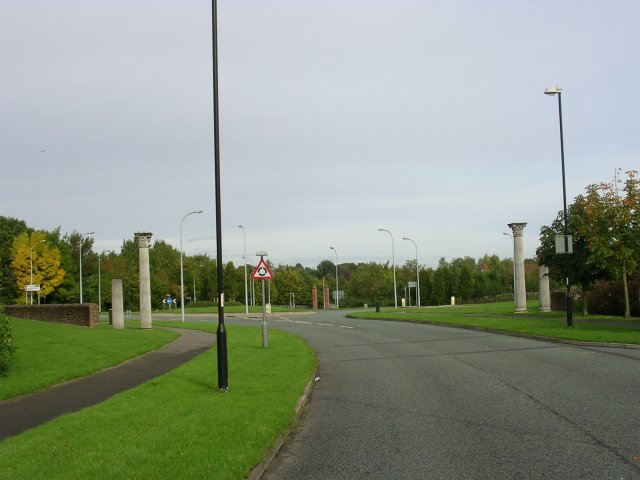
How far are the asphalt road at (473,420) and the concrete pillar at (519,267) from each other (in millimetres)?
24942

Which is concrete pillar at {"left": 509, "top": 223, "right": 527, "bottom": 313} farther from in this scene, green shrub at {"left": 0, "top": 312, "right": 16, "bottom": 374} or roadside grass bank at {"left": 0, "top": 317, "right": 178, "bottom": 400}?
green shrub at {"left": 0, "top": 312, "right": 16, "bottom": 374}

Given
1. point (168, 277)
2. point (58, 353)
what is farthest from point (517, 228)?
point (168, 277)

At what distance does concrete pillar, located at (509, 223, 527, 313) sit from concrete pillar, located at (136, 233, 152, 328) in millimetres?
23950

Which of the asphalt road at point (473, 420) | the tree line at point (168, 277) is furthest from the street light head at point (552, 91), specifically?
the tree line at point (168, 277)

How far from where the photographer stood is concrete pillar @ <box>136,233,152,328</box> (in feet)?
121

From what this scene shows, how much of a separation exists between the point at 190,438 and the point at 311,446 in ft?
4.98

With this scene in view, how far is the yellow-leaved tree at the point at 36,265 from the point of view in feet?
239

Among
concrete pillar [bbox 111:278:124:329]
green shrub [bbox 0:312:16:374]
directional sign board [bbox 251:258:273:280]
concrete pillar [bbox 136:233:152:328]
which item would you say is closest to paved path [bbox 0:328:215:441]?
green shrub [bbox 0:312:16:374]

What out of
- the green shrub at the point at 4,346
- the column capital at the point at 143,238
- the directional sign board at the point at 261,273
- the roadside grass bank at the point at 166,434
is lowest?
the roadside grass bank at the point at 166,434

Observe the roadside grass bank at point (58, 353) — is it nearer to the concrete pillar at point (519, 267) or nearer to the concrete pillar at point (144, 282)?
the concrete pillar at point (144, 282)

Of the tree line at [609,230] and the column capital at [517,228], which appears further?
the column capital at [517,228]

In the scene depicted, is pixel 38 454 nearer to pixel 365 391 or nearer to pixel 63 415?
pixel 63 415

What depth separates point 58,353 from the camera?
18.3 metres

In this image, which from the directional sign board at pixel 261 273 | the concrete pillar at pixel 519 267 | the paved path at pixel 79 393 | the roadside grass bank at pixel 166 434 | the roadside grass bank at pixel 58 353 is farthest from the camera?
the concrete pillar at pixel 519 267
